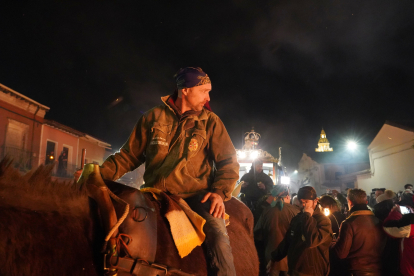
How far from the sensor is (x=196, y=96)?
262 centimetres

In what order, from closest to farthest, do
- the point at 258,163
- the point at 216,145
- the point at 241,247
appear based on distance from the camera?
1. the point at 216,145
2. the point at 241,247
3. the point at 258,163

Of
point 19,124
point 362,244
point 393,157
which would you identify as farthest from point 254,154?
point 393,157

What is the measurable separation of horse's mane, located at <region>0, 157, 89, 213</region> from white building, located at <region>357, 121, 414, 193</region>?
82.2ft

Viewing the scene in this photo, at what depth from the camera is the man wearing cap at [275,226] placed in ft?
17.9

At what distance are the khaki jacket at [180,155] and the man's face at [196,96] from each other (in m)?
0.08

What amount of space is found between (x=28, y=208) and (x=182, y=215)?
0.99 meters

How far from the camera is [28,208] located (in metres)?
1.53

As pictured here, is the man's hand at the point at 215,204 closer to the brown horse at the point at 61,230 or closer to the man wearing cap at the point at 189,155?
the man wearing cap at the point at 189,155

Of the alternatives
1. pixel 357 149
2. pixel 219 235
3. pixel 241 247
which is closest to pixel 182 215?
pixel 219 235

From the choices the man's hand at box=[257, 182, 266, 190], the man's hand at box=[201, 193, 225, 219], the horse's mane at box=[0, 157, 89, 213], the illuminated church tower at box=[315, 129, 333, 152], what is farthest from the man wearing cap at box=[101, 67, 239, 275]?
the illuminated church tower at box=[315, 129, 333, 152]

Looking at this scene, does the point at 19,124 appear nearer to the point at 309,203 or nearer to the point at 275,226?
the point at 275,226

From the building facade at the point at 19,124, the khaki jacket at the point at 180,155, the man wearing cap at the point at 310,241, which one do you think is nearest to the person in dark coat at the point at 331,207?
the man wearing cap at the point at 310,241

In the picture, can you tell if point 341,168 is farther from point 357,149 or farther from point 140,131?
point 140,131

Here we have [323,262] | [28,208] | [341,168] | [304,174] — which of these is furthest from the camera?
[304,174]
